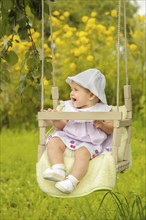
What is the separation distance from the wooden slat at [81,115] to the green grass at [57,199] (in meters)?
0.72

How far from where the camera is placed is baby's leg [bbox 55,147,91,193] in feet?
9.89

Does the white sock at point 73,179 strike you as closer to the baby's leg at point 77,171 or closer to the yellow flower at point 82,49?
the baby's leg at point 77,171

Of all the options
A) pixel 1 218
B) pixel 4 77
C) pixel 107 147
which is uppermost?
pixel 4 77

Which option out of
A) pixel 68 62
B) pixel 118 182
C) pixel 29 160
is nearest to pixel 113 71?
pixel 68 62

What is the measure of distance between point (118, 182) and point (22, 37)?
2.03m

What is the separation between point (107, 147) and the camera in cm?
328

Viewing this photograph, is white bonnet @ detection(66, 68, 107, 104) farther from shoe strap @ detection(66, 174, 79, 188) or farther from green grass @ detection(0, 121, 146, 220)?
green grass @ detection(0, 121, 146, 220)

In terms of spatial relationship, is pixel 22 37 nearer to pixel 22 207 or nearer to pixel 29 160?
pixel 22 207

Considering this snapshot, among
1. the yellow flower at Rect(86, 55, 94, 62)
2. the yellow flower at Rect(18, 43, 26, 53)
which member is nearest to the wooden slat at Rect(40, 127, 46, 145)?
the yellow flower at Rect(86, 55, 94, 62)

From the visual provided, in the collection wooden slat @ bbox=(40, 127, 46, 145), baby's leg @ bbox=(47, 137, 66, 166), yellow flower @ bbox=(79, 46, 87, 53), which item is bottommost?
baby's leg @ bbox=(47, 137, 66, 166)

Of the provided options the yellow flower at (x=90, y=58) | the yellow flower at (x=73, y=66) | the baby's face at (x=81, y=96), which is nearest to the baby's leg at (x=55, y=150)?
the baby's face at (x=81, y=96)

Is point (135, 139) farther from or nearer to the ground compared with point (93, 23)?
nearer to the ground

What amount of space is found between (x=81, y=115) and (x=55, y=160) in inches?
10.8

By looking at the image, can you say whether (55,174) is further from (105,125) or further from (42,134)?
(105,125)
